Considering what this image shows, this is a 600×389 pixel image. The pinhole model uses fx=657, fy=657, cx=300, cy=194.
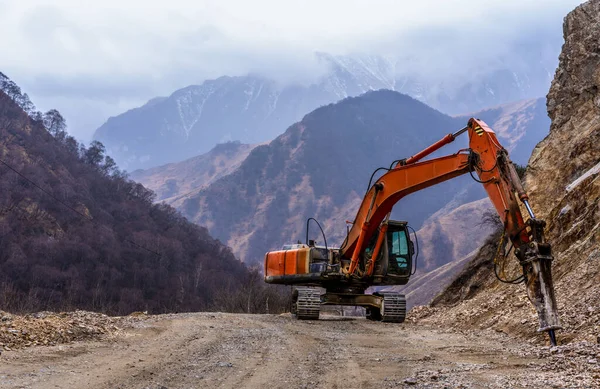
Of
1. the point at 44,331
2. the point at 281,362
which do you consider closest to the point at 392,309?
the point at 281,362

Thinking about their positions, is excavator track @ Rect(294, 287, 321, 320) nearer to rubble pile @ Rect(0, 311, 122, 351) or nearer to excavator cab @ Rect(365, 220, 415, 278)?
excavator cab @ Rect(365, 220, 415, 278)

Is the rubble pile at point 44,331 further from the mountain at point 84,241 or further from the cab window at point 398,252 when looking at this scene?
the mountain at point 84,241

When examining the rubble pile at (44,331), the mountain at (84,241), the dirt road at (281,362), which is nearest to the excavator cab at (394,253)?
the dirt road at (281,362)

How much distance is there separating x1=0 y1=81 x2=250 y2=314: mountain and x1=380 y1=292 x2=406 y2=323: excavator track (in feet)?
172

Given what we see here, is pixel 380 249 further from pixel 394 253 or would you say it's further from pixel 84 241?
pixel 84 241

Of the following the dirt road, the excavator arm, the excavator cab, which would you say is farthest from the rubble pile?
the excavator cab

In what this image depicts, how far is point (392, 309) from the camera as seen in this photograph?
20.6 meters

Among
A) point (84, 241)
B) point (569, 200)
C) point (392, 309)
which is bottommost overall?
point (392, 309)

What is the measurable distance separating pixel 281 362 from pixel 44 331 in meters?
4.85

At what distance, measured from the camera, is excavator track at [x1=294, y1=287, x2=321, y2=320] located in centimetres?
2102

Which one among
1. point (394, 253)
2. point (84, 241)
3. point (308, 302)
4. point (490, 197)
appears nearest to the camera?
point (490, 197)

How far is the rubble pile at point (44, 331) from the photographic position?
1173 cm

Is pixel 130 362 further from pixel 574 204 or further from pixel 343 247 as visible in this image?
pixel 574 204

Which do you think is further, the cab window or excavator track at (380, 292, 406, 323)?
the cab window
